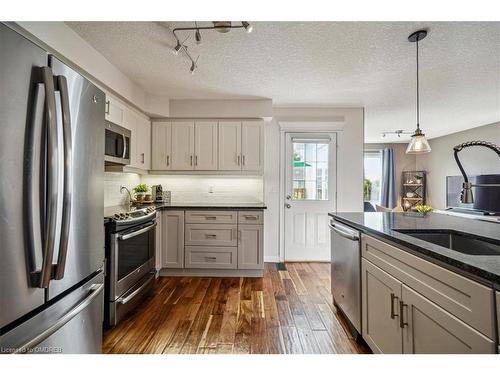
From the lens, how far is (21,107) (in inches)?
32.4

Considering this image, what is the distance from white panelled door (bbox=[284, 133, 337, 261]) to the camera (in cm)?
399

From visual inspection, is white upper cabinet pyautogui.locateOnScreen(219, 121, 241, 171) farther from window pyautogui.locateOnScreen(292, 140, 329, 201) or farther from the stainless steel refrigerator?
the stainless steel refrigerator

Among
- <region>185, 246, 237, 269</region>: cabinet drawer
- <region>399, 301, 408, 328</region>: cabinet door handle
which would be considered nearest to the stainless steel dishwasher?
<region>399, 301, 408, 328</region>: cabinet door handle

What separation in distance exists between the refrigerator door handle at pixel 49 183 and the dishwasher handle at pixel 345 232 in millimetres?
1741

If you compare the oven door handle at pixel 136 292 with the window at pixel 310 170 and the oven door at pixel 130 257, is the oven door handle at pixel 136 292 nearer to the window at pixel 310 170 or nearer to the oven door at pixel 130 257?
the oven door at pixel 130 257

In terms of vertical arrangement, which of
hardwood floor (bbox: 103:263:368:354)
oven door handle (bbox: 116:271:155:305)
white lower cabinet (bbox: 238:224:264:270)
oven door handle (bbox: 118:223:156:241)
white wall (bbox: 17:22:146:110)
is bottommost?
hardwood floor (bbox: 103:263:368:354)

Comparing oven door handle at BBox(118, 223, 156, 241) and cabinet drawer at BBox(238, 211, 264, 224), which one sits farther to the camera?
cabinet drawer at BBox(238, 211, 264, 224)

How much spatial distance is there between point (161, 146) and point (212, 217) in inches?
53.1

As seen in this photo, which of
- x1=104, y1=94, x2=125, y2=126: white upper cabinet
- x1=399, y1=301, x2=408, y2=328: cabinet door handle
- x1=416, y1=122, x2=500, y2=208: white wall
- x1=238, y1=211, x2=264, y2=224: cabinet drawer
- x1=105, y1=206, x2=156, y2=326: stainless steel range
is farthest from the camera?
x1=416, y1=122, x2=500, y2=208: white wall

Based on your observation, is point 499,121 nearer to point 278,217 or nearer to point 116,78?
point 278,217

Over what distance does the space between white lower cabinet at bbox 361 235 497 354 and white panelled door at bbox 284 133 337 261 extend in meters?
2.30

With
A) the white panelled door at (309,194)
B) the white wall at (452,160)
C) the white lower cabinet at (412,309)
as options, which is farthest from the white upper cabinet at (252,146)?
the white wall at (452,160)

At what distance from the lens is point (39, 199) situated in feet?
2.86

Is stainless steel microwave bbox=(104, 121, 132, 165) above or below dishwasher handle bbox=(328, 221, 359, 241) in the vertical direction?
above
